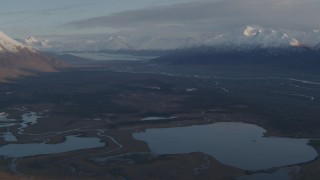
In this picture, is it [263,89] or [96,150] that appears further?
[263,89]

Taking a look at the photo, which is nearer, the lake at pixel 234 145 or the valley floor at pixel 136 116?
the valley floor at pixel 136 116

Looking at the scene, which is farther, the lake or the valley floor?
the lake

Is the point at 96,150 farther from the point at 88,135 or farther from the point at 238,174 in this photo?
the point at 238,174

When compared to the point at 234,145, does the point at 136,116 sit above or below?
below

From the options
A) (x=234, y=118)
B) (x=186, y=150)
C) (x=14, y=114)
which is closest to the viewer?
(x=186, y=150)

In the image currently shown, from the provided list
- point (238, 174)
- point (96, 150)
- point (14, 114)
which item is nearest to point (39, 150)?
point (96, 150)

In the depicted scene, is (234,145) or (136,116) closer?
(234,145)

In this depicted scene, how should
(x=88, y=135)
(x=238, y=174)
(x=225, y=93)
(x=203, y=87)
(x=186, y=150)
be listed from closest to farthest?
(x=238, y=174) → (x=186, y=150) → (x=88, y=135) → (x=225, y=93) → (x=203, y=87)
